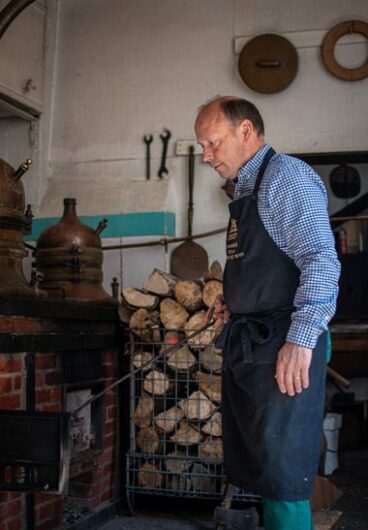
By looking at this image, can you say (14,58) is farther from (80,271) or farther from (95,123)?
(80,271)

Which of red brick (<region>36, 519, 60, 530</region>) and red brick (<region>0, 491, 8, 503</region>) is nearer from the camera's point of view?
red brick (<region>0, 491, 8, 503</region>)

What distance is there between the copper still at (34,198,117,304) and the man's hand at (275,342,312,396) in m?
1.89

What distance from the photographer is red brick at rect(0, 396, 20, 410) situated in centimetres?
280

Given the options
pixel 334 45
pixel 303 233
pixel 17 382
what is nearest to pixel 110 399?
pixel 17 382

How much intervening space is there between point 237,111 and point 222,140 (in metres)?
0.10

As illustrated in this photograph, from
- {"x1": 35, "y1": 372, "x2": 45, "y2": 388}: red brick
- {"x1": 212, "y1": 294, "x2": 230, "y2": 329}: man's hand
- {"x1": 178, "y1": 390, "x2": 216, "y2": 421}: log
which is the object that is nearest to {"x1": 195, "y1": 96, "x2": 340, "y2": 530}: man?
{"x1": 212, "y1": 294, "x2": 230, "y2": 329}: man's hand

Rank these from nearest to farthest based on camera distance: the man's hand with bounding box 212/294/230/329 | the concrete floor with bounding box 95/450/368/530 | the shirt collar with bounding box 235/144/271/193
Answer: the shirt collar with bounding box 235/144/271/193, the man's hand with bounding box 212/294/230/329, the concrete floor with bounding box 95/450/368/530

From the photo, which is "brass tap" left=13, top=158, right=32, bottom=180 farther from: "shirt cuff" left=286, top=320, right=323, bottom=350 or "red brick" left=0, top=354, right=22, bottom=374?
"shirt cuff" left=286, top=320, right=323, bottom=350

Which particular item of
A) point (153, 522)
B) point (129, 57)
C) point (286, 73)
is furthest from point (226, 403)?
point (129, 57)

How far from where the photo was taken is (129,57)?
18.8 ft

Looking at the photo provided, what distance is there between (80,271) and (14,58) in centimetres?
213

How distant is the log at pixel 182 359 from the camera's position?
355 centimetres

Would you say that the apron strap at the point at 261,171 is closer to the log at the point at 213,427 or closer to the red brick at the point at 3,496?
the red brick at the point at 3,496

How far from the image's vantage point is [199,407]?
11.5 ft
